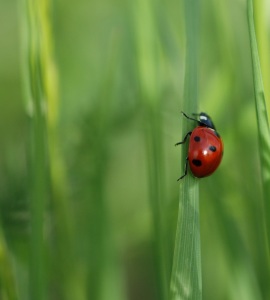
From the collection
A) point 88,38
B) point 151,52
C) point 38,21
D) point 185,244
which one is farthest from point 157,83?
point 88,38

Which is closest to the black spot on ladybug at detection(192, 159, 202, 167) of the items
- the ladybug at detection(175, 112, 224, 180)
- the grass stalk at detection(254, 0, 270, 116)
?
the ladybug at detection(175, 112, 224, 180)

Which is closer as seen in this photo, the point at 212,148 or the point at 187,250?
the point at 187,250

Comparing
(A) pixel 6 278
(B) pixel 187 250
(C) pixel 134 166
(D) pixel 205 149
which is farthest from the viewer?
(C) pixel 134 166

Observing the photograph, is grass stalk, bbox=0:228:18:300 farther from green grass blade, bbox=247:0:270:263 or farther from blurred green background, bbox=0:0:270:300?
green grass blade, bbox=247:0:270:263

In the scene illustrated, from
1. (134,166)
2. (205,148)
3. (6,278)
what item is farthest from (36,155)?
(134,166)

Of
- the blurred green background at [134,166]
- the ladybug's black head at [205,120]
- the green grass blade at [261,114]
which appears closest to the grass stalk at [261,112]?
the green grass blade at [261,114]

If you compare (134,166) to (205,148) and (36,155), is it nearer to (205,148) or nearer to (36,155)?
(205,148)

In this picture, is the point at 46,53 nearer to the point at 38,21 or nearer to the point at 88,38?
the point at 38,21
